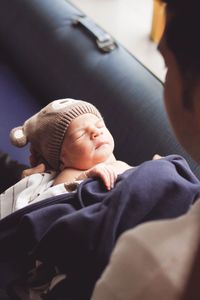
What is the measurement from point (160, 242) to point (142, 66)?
2.84 ft

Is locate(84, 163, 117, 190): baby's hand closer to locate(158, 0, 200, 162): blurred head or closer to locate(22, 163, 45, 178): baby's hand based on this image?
locate(22, 163, 45, 178): baby's hand

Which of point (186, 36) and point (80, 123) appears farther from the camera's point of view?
point (80, 123)

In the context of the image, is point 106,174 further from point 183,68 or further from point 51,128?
point 183,68

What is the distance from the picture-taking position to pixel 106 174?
2.95 feet

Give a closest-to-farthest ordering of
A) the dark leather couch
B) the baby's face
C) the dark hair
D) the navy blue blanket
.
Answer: the dark hair
the navy blue blanket
the baby's face
the dark leather couch

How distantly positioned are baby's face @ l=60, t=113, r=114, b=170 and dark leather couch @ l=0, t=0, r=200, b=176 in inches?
5.3

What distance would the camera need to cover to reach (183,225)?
1.49 ft

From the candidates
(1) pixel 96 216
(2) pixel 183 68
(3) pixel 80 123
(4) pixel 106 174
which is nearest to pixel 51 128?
(3) pixel 80 123

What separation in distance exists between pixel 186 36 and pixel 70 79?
961mm

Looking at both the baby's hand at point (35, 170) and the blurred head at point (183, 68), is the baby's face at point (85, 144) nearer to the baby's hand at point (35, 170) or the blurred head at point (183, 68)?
the baby's hand at point (35, 170)

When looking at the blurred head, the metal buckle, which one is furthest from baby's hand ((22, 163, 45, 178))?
the blurred head

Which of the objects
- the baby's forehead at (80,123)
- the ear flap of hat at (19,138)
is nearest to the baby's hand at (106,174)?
the baby's forehead at (80,123)

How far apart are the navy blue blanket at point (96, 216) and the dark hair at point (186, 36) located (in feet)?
1.09

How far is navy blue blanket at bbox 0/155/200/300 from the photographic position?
76 cm
